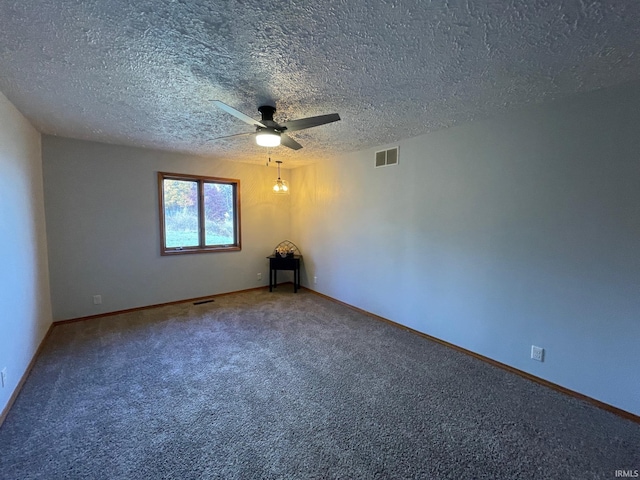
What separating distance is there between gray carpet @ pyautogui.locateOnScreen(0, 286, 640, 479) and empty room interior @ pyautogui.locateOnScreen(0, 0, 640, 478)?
0.06ft

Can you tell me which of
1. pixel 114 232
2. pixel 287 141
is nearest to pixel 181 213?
pixel 114 232

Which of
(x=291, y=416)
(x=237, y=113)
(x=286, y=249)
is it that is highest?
(x=237, y=113)

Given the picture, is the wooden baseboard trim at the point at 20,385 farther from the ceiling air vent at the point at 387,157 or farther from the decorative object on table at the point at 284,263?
the ceiling air vent at the point at 387,157

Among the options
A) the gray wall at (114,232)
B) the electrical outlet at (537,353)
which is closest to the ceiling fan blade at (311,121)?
the electrical outlet at (537,353)

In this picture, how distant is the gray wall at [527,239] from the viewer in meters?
2.06

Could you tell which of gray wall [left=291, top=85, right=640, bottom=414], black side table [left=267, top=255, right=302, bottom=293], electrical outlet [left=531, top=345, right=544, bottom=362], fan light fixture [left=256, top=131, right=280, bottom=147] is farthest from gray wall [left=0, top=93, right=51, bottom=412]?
electrical outlet [left=531, top=345, right=544, bottom=362]

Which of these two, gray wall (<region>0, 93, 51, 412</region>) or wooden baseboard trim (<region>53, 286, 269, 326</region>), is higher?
gray wall (<region>0, 93, 51, 412</region>)

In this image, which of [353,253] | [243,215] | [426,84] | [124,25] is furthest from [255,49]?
[243,215]

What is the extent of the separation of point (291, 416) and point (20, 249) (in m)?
2.92

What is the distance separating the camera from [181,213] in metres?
4.52

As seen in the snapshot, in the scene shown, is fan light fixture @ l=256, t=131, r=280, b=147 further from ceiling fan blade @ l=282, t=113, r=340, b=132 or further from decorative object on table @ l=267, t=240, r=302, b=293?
decorative object on table @ l=267, t=240, r=302, b=293

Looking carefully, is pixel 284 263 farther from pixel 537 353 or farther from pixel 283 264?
pixel 537 353

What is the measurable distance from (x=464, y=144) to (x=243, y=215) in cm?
371

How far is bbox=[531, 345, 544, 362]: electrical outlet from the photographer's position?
8.05ft
